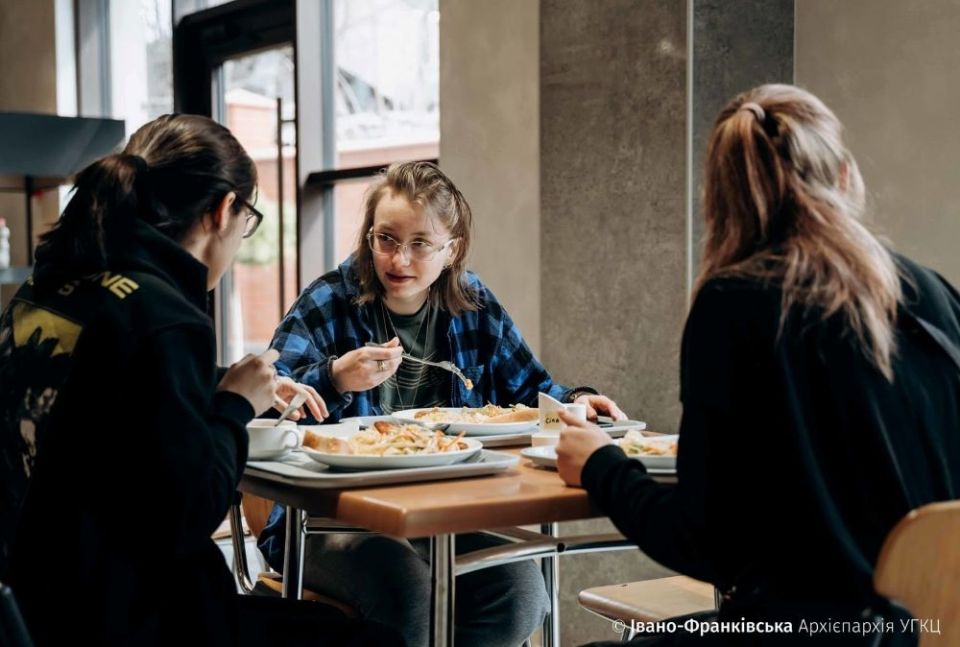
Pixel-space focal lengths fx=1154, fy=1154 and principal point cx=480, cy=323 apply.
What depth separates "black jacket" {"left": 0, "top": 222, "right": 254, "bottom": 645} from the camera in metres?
1.29

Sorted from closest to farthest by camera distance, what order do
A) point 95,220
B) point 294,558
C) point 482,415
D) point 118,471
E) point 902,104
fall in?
point 118,471, point 95,220, point 294,558, point 482,415, point 902,104

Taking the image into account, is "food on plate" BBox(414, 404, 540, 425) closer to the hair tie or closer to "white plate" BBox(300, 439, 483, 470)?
"white plate" BBox(300, 439, 483, 470)

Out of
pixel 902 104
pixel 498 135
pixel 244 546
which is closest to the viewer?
pixel 244 546

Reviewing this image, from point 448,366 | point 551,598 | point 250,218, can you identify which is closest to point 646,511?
point 250,218

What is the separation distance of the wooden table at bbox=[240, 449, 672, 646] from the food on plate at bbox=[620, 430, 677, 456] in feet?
0.37

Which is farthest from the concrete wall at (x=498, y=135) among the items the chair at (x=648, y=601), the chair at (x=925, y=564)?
the chair at (x=925, y=564)

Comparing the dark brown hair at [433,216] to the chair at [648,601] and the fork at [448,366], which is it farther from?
the chair at [648,601]

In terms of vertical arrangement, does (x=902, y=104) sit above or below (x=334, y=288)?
above

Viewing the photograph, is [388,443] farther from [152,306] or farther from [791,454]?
[791,454]

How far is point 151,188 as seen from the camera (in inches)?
59.3

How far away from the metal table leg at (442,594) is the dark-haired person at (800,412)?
0.29 m

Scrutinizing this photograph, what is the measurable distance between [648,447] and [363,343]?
3.07ft

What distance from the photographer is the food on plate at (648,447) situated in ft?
5.15

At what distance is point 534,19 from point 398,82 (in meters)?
1.01
